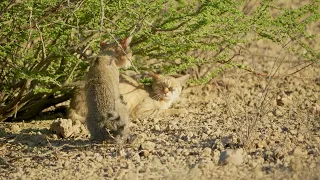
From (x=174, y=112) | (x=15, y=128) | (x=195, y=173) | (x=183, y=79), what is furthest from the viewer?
(x=183, y=79)

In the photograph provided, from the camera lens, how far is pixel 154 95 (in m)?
9.35

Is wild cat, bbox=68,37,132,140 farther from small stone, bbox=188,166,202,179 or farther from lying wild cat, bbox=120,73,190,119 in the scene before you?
lying wild cat, bbox=120,73,190,119

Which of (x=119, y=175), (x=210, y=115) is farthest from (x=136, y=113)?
(x=119, y=175)

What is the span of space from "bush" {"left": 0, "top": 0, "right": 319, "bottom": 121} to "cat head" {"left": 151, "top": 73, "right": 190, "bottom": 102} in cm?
51

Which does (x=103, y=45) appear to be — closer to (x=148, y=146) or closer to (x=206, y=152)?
Answer: (x=148, y=146)

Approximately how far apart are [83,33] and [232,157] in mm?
2498

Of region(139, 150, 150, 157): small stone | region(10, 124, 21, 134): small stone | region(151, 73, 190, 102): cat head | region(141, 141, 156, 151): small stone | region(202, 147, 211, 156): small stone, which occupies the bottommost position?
region(139, 150, 150, 157): small stone

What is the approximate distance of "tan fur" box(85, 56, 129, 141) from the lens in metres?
6.44

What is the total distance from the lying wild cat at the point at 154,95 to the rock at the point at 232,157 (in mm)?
2723

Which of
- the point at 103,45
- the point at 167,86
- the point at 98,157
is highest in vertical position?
the point at 103,45

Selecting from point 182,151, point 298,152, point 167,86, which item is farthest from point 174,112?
point 298,152

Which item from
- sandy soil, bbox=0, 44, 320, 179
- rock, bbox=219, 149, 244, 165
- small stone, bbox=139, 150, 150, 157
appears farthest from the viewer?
small stone, bbox=139, 150, 150, 157

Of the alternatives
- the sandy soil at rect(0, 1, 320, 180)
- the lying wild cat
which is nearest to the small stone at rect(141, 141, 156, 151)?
the sandy soil at rect(0, 1, 320, 180)

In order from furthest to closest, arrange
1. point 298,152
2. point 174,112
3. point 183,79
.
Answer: point 183,79 → point 174,112 → point 298,152
